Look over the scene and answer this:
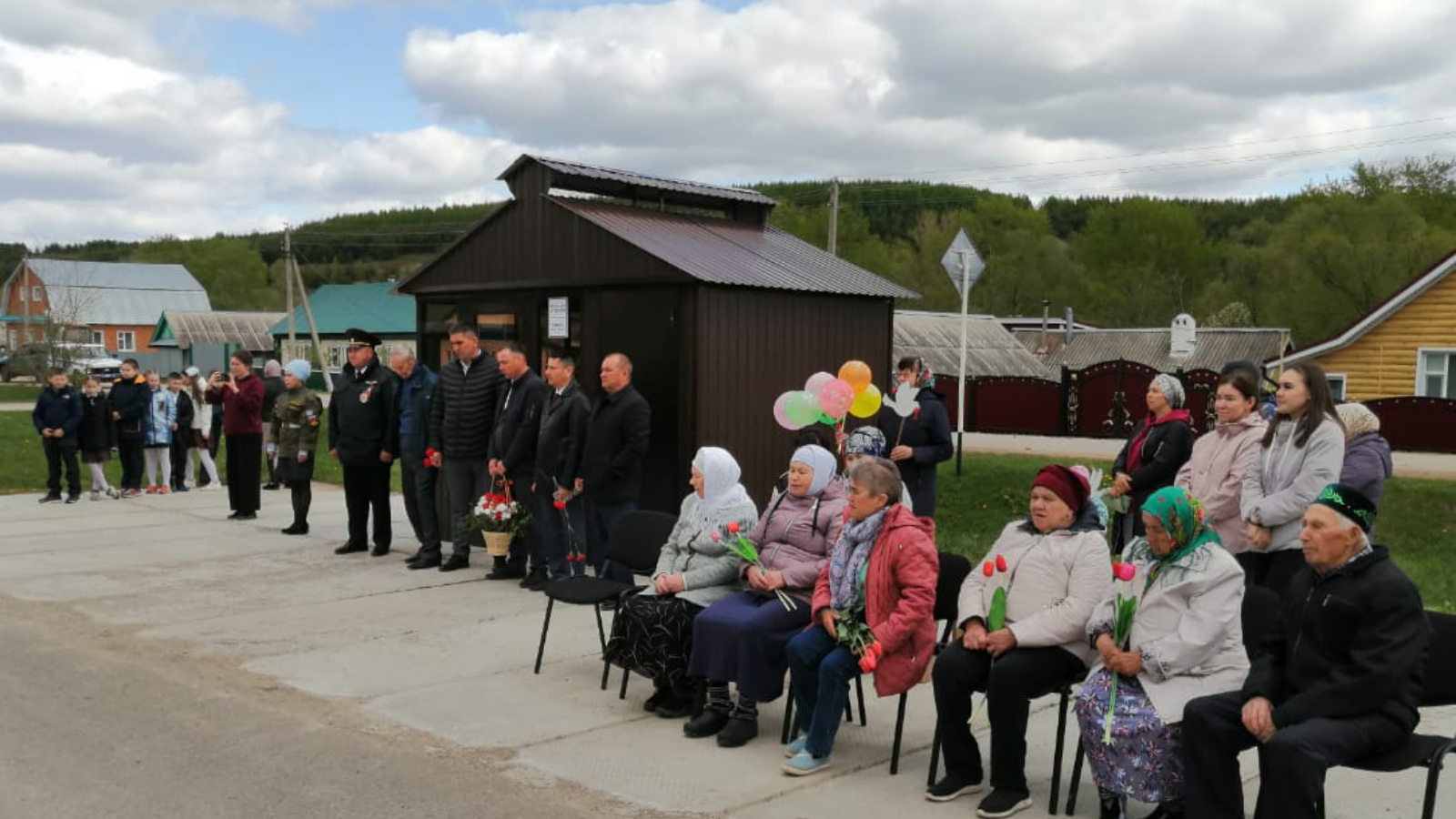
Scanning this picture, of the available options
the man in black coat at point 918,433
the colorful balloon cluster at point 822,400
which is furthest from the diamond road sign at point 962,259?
the colorful balloon cluster at point 822,400

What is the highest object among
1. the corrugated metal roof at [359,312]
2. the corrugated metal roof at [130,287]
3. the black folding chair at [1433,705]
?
the corrugated metal roof at [130,287]

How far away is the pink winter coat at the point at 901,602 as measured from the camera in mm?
5262

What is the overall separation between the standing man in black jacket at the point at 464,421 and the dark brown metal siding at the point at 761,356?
5.94 feet

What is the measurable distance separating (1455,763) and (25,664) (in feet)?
25.1

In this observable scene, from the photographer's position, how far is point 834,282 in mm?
10852

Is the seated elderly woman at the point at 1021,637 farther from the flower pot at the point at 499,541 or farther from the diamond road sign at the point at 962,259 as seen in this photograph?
the diamond road sign at the point at 962,259

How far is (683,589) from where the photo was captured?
6.27 meters

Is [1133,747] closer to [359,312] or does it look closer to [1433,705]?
[1433,705]

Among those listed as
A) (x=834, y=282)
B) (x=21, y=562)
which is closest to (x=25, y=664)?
(x=21, y=562)

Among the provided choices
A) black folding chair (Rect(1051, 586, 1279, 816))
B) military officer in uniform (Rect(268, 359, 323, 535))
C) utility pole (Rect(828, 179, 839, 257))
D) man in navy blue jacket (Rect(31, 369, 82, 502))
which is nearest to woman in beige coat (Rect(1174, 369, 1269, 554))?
black folding chair (Rect(1051, 586, 1279, 816))

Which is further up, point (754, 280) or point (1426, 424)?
point (754, 280)

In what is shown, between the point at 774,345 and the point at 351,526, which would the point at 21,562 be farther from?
the point at 774,345

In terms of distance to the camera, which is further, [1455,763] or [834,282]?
[834,282]

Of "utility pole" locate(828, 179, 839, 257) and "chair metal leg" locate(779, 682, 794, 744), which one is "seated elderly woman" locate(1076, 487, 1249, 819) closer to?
"chair metal leg" locate(779, 682, 794, 744)
